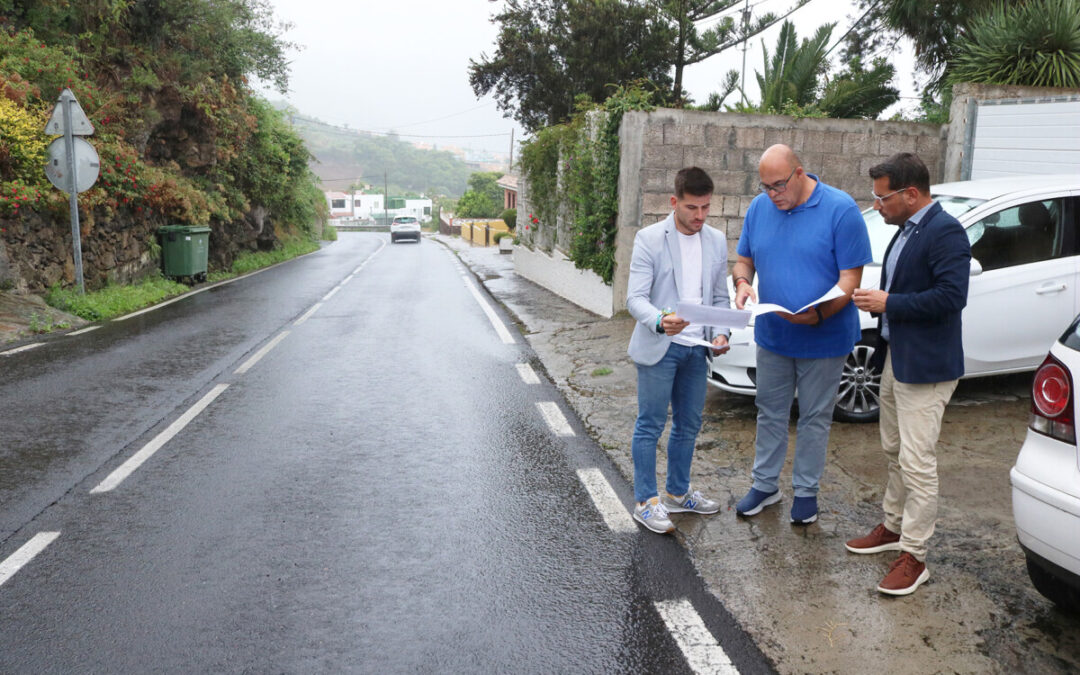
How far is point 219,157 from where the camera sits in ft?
70.4

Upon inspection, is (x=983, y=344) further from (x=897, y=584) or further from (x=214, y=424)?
(x=214, y=424)

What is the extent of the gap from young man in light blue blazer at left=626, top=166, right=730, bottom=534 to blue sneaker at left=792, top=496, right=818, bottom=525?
67 cm

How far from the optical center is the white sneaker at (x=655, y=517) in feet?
14.5

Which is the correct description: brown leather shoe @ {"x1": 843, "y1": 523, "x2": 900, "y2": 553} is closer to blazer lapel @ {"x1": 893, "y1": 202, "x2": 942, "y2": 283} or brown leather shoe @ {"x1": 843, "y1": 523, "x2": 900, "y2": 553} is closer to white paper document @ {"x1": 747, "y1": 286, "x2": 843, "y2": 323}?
white paper document @ {"x1": 747, "y1": 286, "x2": 843, "y2": 323}

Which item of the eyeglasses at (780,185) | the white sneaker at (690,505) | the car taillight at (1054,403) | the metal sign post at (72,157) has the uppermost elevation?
the metal sign post at (72,157)

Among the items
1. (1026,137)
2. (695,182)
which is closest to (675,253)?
(695,182)

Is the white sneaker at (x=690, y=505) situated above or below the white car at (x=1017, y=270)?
below

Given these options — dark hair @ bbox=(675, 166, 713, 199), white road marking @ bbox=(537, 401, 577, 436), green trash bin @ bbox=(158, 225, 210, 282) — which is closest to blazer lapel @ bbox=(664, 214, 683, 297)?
dark hair @ bbox=(675, 166, 713, 199)

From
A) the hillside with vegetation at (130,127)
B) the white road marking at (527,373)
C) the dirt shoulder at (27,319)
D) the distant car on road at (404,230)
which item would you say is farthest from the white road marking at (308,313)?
the distant car on road at (404,230)

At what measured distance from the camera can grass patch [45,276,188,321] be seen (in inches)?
498

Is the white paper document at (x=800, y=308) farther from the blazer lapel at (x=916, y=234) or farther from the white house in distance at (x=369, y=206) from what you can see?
the white house in distance at (x=369, y=206)

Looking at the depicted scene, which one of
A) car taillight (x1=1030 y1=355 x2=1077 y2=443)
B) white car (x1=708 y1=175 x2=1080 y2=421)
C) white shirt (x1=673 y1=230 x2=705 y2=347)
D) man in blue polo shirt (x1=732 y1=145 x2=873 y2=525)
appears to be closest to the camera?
car taillight (x1=1030 y1=355 x2=1077 y2=443)

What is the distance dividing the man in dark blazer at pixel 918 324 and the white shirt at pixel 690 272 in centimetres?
85

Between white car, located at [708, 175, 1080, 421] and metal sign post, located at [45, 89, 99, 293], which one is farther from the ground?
metal sign post, located at [45, 89, 99, 293]
